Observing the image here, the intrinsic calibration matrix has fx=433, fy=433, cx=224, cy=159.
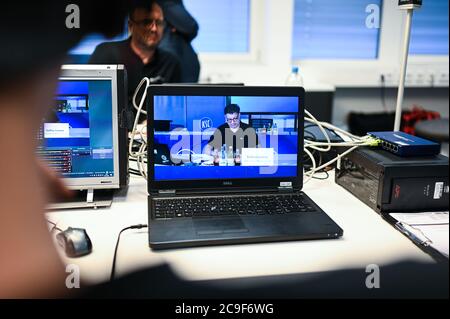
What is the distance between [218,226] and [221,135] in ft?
0.83

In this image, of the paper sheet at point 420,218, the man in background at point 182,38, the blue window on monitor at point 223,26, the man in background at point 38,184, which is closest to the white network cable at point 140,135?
the man in background at point 38,184

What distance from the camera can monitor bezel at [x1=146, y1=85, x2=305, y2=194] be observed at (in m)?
1.05

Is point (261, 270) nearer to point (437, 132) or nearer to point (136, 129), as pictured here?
point (136, 129)

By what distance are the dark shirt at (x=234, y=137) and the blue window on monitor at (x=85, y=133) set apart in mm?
257

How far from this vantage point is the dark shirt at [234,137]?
1.06 metres

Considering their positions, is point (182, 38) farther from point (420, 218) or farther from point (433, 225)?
point (433, 225)

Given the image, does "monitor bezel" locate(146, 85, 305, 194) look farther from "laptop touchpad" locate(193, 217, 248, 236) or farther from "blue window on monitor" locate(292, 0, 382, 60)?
"blue window on monitor" locate(292, 0, 382, 60)

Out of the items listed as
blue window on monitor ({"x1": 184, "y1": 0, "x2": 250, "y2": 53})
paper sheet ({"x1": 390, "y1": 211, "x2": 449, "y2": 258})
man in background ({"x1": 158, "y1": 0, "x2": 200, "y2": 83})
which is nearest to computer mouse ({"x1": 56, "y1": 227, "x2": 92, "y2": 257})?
paper sheet ({"x1": 390, "y1": 211, "x2": 449, "y2": 258})

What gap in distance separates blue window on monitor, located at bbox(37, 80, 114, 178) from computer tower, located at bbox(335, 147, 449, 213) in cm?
64

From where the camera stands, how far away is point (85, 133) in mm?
1043

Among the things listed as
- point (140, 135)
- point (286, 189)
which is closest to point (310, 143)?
point (286, 189)

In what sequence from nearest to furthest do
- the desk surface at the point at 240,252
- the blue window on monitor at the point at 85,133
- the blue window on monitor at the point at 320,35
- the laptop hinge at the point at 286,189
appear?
the desk surface at the point at 240,252 → the blue window on monitor at the point at 85,133 → the laptop hinge at the point at 286,189 → the blue window on monitor at the point at 320,35

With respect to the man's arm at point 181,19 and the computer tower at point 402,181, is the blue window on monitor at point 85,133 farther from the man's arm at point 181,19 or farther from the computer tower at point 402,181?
the man's arm at point 181,19
